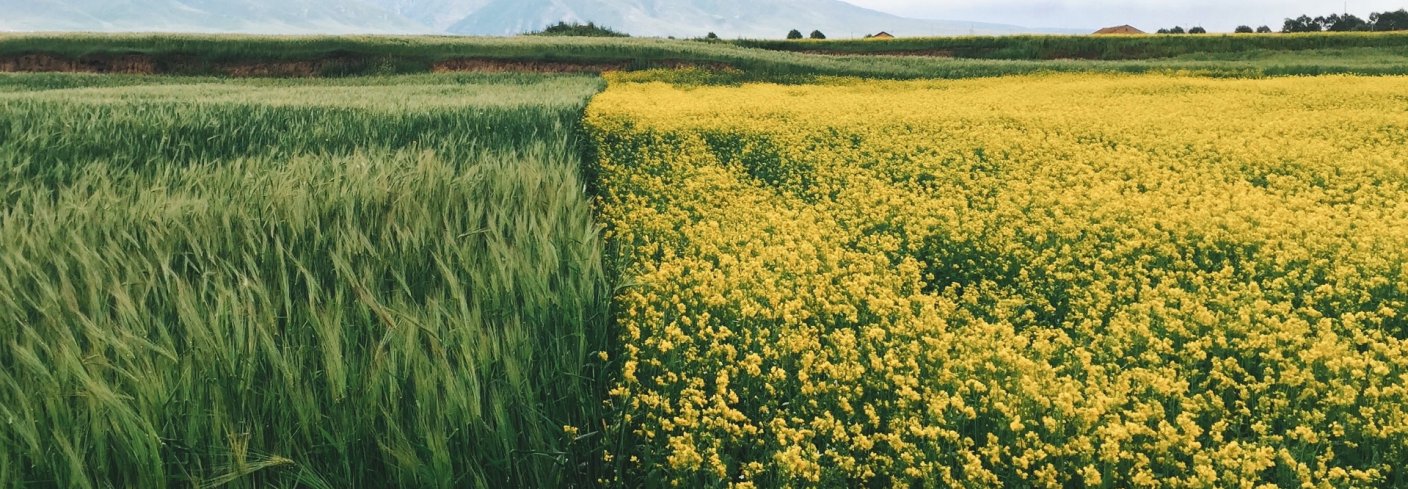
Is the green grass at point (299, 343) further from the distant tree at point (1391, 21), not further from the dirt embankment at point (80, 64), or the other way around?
the distant tree at point (1391, 21)

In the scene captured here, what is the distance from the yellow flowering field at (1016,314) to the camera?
223 cm

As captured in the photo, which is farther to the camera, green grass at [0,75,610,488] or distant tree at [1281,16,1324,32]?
distant tree at [1281,16,1324,32]

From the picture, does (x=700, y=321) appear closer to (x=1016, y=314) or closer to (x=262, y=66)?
(x=1016, y=314)

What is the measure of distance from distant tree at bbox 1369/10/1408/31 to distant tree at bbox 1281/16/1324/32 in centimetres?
299

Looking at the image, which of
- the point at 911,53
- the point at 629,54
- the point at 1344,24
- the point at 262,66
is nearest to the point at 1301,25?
the point at 1344,24

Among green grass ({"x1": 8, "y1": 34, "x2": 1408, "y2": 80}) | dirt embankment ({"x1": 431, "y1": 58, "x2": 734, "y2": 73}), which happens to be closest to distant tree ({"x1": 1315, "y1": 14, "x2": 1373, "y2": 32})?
green grass ({"x1": 8, "y1": 34, "x2": 1408, "y2": 80})

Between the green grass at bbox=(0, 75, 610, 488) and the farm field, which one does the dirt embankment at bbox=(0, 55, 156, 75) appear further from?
the green grass at bbox=(0, 75, 610, 488)

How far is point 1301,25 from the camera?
173 feet

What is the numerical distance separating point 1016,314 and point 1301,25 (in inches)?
2563

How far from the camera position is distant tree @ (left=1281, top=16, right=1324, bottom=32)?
52312mm

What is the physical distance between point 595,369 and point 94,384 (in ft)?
4.73

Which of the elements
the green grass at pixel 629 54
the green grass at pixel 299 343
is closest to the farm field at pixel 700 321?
the green grass at pixel 299 343

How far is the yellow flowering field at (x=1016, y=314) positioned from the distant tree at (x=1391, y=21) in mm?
55430

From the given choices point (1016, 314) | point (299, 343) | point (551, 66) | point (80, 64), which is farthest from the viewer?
point (80, 64)
